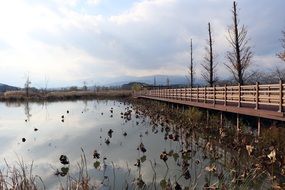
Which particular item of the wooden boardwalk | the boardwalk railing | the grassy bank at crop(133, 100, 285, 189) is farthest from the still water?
the boardwalk railing

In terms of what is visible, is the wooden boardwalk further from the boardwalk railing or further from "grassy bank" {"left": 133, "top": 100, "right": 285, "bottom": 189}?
"grassy bank" {"left": 133, "top": 100, "right": 285, "bottom": 189}

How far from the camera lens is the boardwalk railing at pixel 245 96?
14.7 metres

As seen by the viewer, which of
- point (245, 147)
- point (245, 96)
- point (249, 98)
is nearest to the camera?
point (245, 147)

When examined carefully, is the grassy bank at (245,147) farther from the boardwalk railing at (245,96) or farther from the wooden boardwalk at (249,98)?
the boardwalk railing at (245,96)

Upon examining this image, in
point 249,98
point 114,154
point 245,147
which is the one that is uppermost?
point 249,98

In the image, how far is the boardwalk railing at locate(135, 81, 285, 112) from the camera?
14714 millimetres

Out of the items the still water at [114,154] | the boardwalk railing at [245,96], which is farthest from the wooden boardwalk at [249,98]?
the still water at [114,154]

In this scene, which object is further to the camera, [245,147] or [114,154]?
[114,154]

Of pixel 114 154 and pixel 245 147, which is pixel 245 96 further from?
pixel 114 154

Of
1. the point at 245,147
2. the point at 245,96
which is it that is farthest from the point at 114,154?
the point at 245,96

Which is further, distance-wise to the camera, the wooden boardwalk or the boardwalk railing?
the boardwalk railing

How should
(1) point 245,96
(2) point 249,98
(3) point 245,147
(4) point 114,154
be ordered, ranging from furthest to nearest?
(1) point 245,96
(2) point 249,98
(4) point 114,154
(3) point 245,147

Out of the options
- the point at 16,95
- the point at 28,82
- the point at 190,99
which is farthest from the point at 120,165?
the point at 28,82

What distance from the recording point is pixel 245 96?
1780 cm
